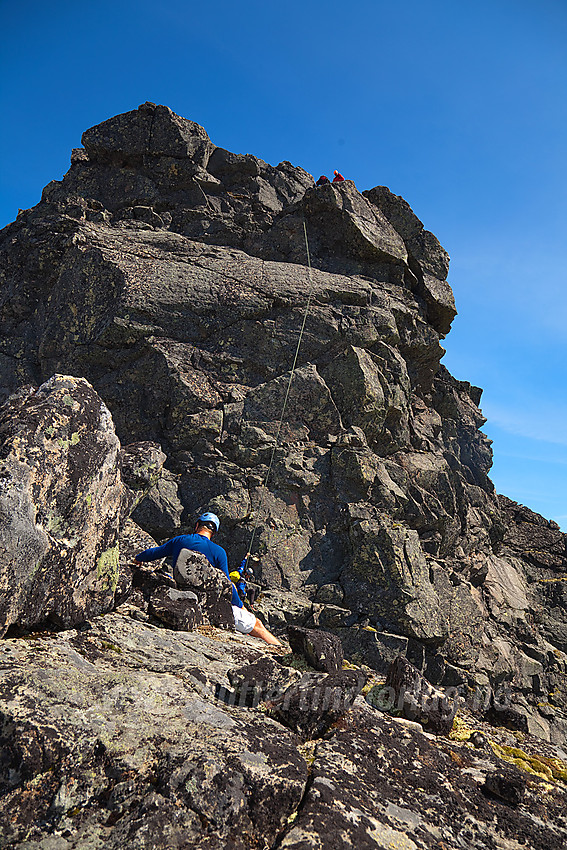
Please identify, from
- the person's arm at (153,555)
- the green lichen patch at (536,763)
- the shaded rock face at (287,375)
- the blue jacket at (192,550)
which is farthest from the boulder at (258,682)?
the shaded rock face at (287,375)

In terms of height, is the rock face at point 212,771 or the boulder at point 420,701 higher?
the boulder at point 420,701

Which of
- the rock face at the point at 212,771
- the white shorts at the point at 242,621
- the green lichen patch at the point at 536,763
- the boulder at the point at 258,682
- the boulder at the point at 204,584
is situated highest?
the boulder at the point at 204,584

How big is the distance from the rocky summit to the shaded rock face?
4.5 inches

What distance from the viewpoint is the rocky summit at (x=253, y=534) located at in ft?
15.4

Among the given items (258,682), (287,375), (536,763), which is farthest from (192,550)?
(287,375)

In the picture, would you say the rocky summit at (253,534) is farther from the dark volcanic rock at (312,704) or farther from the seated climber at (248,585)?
the seated climber at (248,585)

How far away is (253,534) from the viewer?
17641 millimetres

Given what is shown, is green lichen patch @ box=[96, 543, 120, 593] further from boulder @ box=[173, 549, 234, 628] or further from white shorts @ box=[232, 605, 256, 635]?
white shorts @ box=[232, 605, 256, 635]

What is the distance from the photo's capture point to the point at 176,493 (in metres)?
18.1

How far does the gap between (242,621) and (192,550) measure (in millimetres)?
1786

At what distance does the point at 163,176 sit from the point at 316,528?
1853 centimetres

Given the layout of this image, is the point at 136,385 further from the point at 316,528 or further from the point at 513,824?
the point at 513,824

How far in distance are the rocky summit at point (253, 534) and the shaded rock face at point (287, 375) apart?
0.11m

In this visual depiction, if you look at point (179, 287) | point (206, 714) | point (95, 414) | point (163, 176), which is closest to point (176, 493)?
point (179, 287)
